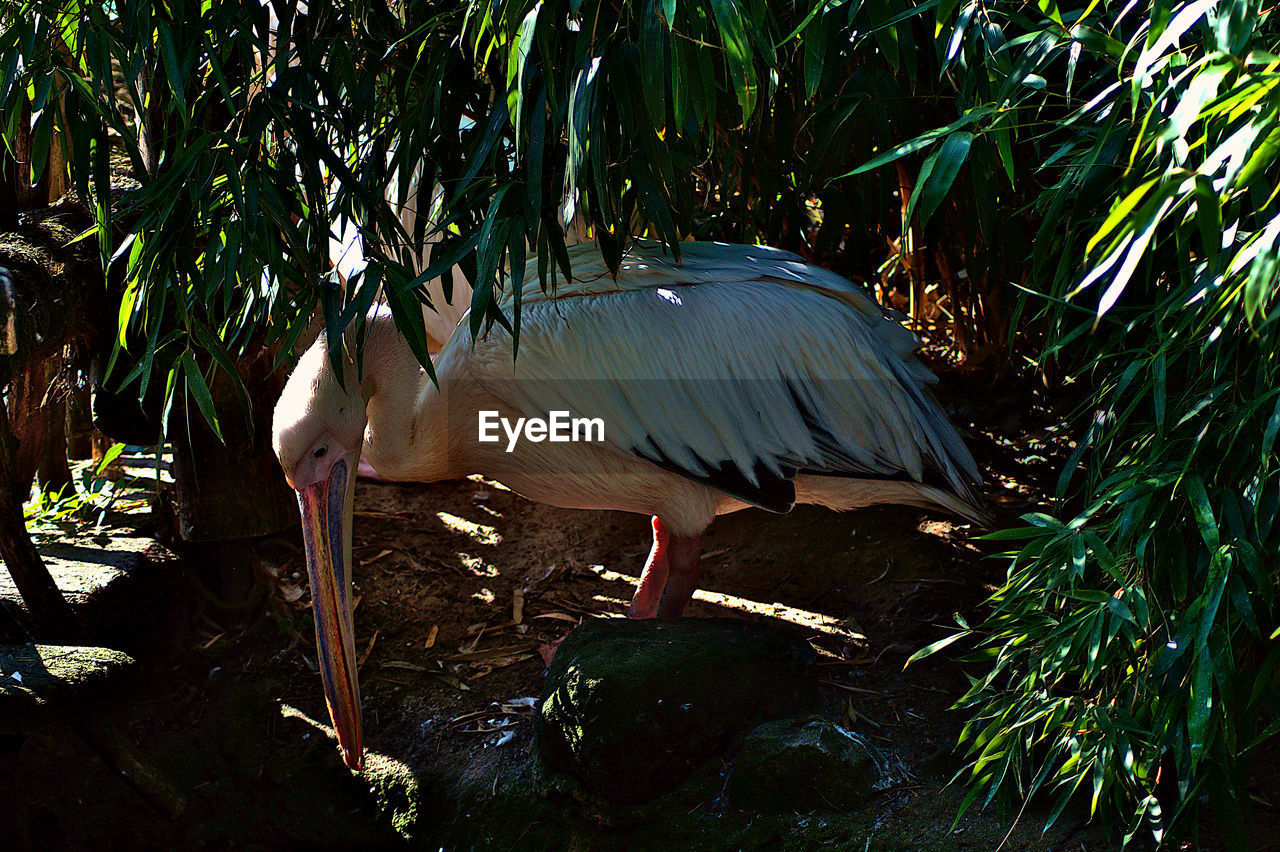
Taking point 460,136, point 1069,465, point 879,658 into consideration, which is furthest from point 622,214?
point 879,658

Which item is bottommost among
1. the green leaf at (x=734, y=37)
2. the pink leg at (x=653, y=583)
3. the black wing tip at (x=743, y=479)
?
the pink leg at (x=653, y=583)

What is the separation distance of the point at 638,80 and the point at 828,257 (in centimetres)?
192

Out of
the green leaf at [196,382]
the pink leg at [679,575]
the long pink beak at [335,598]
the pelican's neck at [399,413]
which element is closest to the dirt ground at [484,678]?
the long pink beak at [335,598]

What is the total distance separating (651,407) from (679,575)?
467mm

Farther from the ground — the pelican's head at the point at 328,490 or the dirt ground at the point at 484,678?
the pelican's head at the point at 328,490

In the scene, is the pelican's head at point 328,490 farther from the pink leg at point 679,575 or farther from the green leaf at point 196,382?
the pink leg at point 679,575

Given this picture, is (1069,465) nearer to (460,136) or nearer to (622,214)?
(622,214)

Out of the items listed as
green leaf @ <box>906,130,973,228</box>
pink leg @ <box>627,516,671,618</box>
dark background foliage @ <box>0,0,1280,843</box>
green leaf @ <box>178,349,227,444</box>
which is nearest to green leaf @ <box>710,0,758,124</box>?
dark background foliage @ <box>0,0,1280,843</box>

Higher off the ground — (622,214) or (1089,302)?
(622,214)

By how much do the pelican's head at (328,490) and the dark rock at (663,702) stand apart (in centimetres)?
48

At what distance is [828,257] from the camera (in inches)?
138

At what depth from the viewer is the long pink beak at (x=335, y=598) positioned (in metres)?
2.51
